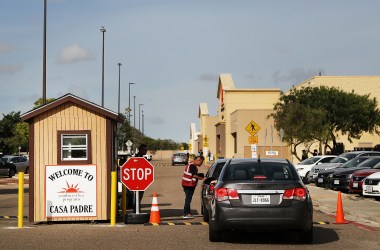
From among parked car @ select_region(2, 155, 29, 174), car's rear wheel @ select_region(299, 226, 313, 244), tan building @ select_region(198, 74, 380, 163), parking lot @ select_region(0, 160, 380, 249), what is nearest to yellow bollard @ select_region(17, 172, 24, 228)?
parking lot @ select_region(0, 160, 380, 249)

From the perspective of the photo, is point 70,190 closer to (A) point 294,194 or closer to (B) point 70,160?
(B) point 70,160

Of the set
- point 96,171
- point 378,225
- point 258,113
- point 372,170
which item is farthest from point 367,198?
point 258,113

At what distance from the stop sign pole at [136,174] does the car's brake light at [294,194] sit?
5.10 meters

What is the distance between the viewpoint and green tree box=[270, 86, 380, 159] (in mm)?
58625

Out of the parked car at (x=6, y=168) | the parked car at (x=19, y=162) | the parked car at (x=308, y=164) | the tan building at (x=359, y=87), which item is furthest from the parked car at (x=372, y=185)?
the tan building at (x=359, y=87)

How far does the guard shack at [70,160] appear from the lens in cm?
1705

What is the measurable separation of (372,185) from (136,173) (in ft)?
32.6

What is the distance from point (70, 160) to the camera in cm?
1722

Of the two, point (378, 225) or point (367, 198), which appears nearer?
point (378, 225)

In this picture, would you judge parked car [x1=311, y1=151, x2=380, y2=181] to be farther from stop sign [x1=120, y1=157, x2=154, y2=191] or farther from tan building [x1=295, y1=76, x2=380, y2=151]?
tan building [x1=295, y1=76, x2=380, y2=151]

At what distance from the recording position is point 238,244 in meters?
→ 13.2

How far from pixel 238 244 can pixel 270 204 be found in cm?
103

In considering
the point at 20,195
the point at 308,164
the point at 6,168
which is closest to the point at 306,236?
the point at 20,195

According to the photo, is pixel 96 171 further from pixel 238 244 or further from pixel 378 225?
pixel 378 225
